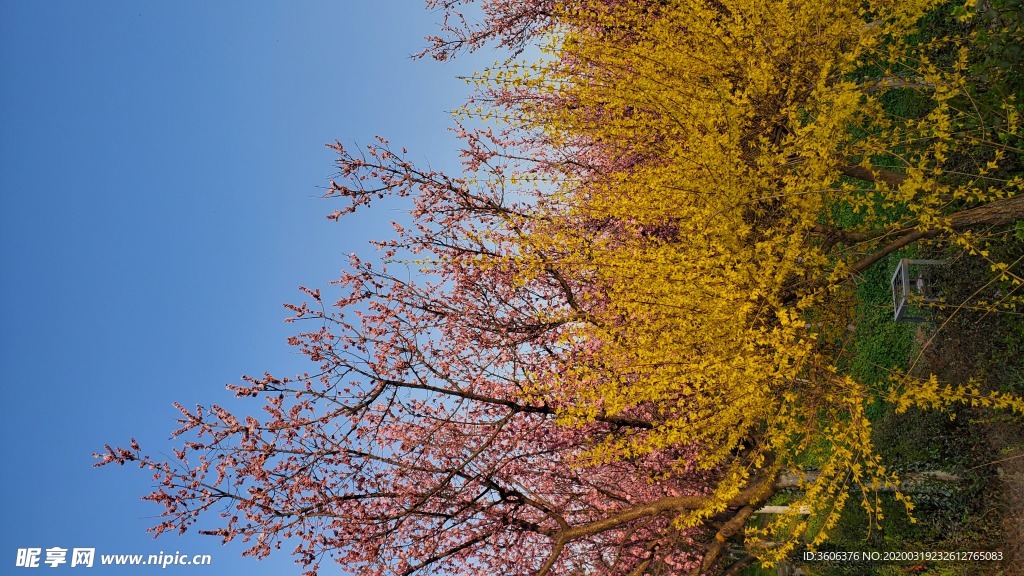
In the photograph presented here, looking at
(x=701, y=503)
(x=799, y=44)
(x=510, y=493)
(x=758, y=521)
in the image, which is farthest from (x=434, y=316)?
(x=758, y=521)

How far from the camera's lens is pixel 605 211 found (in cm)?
698

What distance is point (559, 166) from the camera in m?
9.71

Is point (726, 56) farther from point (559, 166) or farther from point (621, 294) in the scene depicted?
point (559, 166)

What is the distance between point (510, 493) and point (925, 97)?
19.3ft

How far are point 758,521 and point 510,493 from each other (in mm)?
7314

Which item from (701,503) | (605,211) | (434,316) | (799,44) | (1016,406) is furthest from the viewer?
(434,316)

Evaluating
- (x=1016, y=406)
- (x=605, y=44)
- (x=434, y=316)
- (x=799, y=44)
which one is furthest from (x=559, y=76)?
(x=1016, y=406)

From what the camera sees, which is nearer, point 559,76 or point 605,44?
point 559,76

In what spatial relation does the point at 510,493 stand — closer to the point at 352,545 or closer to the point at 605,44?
the point at 352,545

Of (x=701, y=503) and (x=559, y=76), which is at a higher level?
(x=559, y=76)

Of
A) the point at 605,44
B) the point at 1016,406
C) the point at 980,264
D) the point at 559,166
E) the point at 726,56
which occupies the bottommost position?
the point at 1016,406

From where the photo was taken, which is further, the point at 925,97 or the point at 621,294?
the point at 925,97

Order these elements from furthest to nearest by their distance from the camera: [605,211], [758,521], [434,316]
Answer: [758,521] → [434,316] → [605,211]

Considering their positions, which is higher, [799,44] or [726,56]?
[726,56]
